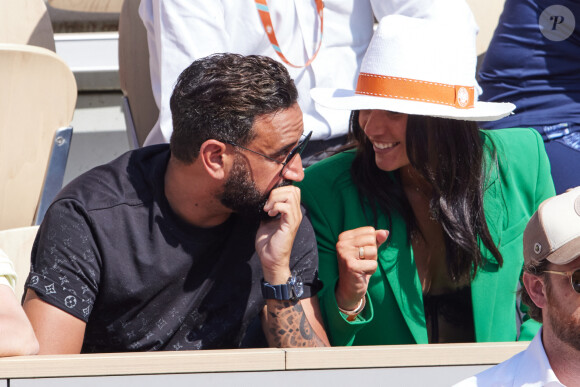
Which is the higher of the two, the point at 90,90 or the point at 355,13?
the point at 355,13

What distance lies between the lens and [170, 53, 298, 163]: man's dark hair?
2.10 metres

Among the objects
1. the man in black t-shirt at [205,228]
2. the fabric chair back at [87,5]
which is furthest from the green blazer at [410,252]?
the fabric chair back at [87,5]

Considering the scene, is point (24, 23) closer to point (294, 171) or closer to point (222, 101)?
point (222, 101)

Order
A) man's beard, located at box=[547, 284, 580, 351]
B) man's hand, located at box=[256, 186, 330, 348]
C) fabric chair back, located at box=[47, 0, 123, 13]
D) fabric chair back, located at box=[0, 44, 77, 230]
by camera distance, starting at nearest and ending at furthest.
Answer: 1. man's beard, located at box=[547, 284, 580, 351]
2. man's hand, located at box=[256, 186, 330, 348]
3. fabric chair back, located at box=[0, 44, 77, 230]
4. fabric chair back, located at box=[47, 0, 123, 13]

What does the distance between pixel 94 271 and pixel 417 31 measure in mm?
977

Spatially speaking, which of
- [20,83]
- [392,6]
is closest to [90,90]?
[20,83]

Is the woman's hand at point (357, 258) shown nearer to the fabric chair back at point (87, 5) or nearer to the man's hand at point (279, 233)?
the man's hand at point (279, 233)

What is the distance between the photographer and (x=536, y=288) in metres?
1.52

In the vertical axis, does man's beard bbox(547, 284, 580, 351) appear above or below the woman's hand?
above

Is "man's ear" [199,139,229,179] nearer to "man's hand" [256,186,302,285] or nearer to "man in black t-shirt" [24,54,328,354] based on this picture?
"man in black t-shirt" [24,54,328,354]

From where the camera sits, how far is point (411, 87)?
7.25 ft

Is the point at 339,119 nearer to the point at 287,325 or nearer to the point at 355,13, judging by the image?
the point at 355,13

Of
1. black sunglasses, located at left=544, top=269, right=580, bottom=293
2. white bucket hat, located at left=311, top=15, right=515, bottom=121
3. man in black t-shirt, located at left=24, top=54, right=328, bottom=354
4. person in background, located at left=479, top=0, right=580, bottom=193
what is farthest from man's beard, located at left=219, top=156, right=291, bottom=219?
person in background, located at left=479, top=0, right=580, bottom=193

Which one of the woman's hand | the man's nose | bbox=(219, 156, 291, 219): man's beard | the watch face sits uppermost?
the man's nose
